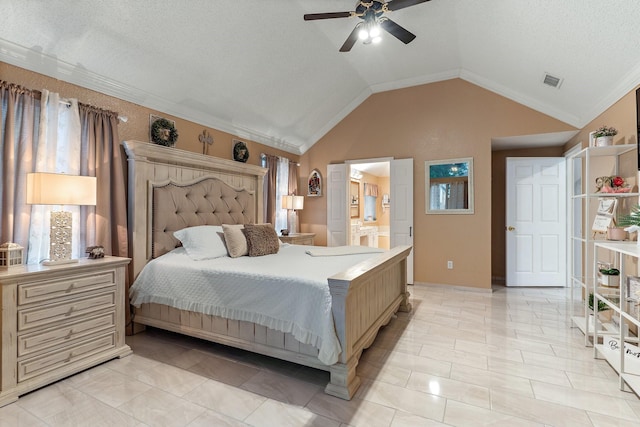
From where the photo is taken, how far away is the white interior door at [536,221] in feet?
15.6

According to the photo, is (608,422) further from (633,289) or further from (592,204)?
(592,204)

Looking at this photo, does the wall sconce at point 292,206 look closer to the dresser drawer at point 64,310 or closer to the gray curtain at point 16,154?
the dresser drawer at point 64,310

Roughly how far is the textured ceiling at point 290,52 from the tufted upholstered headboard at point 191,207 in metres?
0.89

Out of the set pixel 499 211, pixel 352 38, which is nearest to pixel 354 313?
pixel 352 38

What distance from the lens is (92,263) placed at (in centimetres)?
231

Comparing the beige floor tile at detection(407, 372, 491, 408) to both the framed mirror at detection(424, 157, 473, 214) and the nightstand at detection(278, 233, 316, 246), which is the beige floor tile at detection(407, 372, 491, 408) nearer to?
the nightstand at detection(278, 233, 316, 246)

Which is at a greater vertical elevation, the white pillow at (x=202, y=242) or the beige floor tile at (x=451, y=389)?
the white pillow at (x=202, y=242)

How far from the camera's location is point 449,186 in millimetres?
4738

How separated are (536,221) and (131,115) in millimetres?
5619

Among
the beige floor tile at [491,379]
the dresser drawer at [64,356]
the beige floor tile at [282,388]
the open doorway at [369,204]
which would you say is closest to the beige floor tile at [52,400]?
the dresser drawer at [64,356]

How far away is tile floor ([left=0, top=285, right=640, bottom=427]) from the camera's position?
1.75m

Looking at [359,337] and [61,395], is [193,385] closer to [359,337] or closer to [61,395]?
[61,395]

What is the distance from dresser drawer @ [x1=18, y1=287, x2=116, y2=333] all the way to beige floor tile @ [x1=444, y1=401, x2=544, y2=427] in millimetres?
2496

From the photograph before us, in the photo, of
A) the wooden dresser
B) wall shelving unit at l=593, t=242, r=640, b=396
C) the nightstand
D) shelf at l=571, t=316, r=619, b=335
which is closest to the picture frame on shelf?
wall shelving unit at l=593, t=242, r=640, b=396
